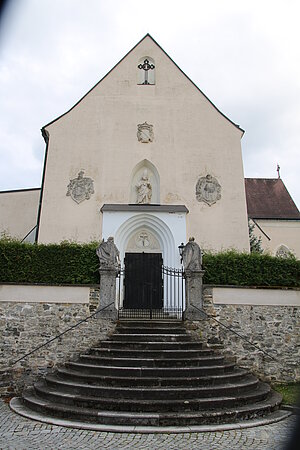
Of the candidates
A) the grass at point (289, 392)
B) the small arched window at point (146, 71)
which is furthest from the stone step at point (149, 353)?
the small arched window at point (146, 71)

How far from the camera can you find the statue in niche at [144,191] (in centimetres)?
1418

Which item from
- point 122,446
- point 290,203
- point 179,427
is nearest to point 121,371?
point 179,427

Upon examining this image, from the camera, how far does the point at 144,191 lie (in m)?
14.3

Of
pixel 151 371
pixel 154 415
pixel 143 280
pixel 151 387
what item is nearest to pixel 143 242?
pixel 143 280

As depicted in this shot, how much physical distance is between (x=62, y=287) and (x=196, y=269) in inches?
143

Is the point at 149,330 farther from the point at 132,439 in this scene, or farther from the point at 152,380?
the point at 132,439

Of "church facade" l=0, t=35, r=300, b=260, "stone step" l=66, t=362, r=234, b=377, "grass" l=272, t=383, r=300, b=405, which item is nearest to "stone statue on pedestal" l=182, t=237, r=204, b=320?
"stone step" l=66, t=362, r=234, b=377

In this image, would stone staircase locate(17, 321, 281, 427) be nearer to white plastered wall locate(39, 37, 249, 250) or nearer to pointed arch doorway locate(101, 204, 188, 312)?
pointed arch doorway locate(101, 204, 188, 312)

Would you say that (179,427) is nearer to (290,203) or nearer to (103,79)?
(103,79)

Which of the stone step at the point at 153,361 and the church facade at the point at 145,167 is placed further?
the church facade at the point at 145,167

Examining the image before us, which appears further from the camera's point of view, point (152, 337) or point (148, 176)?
point (148, 176)

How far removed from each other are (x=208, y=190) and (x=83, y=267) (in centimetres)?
641

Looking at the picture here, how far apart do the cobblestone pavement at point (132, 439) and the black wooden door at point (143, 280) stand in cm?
687

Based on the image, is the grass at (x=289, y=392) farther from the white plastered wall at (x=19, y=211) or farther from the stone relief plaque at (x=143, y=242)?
the white plastered wall at (x=19, y=211)
